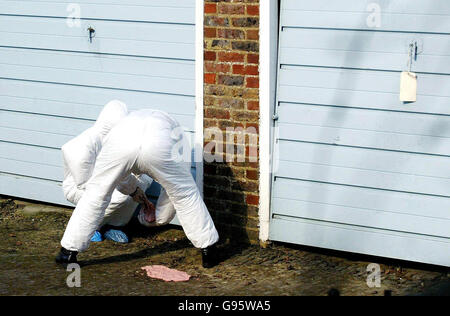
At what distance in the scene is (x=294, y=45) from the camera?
564 cm

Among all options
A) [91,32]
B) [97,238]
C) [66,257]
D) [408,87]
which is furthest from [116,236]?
[408,87]

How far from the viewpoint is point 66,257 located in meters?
5.55

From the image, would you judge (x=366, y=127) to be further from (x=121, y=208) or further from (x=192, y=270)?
(x=121, y=208)

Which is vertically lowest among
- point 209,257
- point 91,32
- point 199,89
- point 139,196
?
point 209,257

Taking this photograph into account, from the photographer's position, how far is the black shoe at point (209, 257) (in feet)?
18.4

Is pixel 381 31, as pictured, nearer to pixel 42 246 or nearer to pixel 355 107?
pixel 355 107

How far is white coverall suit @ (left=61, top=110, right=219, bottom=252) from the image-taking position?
5219 millimetres

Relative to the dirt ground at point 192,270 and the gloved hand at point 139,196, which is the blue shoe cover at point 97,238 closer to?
the dirt ground at point 192,270

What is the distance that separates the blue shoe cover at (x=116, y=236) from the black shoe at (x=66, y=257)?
679 mm

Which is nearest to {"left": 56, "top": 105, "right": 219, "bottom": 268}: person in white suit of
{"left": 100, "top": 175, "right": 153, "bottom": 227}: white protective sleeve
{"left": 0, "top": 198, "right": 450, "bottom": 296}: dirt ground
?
{"left": 0, "top": 198, "right": 450, "bottom": 296}: dirt ground

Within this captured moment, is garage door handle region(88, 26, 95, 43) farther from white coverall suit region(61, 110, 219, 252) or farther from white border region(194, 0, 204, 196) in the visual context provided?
white coverall suit region(61, 110, 219, 252)

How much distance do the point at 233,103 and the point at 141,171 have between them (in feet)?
3.44

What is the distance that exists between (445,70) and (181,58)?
2.20m
